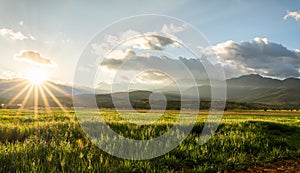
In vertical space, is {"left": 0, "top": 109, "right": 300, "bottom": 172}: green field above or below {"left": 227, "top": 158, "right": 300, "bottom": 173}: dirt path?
above

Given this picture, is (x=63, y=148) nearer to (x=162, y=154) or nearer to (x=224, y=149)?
(x=162, y=154)

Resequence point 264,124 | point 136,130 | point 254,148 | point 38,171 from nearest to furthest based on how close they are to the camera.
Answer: point 38,171 → point 254,148 → point 136,130 → point 264,124

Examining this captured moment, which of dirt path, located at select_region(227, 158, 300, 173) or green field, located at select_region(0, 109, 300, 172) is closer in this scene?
green field, located at select_region(0, 109, 300, 172)

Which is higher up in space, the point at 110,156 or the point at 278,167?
the point at 110,156

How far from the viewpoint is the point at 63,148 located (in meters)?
9.85

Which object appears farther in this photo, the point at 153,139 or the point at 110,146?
the point at 153,139

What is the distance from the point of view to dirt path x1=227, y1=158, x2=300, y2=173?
395 inches

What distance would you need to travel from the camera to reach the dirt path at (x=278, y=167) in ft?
32.9

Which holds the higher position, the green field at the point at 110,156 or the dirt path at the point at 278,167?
the green field at the point at 110,156

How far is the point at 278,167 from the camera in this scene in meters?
10.7

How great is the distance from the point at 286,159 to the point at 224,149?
2595mm

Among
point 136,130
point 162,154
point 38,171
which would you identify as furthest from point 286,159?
point 38,171

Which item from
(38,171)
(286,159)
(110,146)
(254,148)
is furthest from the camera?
(254,148)

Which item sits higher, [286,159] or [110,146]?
[110,146]
